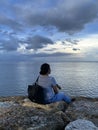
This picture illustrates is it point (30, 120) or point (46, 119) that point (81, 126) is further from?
point (30, 120)

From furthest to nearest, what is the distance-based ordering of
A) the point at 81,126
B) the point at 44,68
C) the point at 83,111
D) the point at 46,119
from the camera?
the point at 44,68 < the point at 83,111 < the point at 46,119 < the point at 81,126

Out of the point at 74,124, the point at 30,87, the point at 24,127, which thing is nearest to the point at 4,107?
the point at 30,87

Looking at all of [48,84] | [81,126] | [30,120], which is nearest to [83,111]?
[48,84]

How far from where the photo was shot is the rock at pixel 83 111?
416 inches

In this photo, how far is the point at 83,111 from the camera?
11344 mm

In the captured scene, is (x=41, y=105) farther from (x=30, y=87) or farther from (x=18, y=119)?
(x=18, y=119)

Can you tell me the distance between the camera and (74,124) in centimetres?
884

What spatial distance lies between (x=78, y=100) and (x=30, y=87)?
9.19 feet

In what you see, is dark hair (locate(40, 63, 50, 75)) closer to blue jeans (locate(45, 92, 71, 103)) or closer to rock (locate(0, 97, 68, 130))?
blue jeans (locate(45, 92, 71, 103))

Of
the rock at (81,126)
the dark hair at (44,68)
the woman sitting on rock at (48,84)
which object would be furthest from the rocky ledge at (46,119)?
the dark hair at (44,68)

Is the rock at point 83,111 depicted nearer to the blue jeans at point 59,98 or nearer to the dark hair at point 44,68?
the blue jeans at point 59,98

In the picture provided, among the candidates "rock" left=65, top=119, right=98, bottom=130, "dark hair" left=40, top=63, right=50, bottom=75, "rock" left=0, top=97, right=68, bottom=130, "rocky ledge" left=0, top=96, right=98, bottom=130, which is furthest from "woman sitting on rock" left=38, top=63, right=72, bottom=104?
"rock" left=65, top=119, right=98, bottom=130

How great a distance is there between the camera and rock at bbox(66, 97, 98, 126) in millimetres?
10578

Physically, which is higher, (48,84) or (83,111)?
(48,84)
